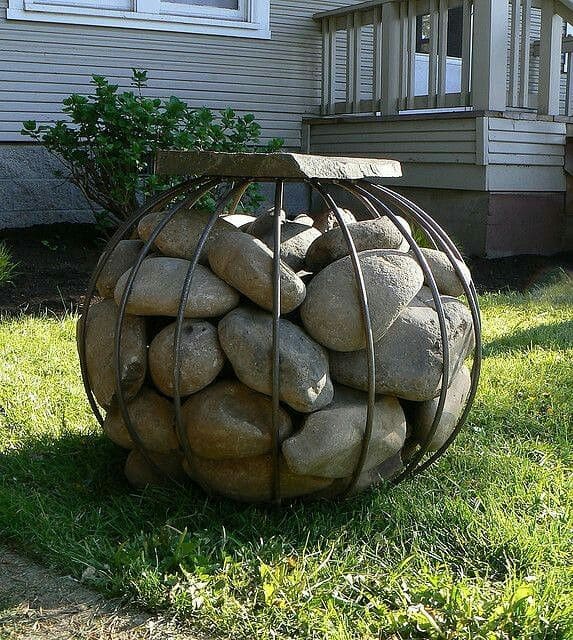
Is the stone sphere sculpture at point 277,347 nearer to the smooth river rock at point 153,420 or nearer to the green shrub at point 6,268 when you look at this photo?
the smooth river rock at point 153,420

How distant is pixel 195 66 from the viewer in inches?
370

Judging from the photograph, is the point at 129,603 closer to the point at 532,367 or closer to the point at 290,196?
the point at 532,367

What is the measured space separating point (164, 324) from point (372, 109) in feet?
22.5

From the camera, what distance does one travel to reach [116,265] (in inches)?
125

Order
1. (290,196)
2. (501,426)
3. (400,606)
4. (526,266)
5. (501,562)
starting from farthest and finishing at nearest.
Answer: (290,196) → (526,266) → (501,426) → (501,562) → (400,606)

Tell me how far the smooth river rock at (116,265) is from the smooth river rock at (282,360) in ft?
1.84

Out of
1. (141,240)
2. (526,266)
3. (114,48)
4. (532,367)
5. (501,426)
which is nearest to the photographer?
(141,240)

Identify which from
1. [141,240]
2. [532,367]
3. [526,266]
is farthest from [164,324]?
[526,266]

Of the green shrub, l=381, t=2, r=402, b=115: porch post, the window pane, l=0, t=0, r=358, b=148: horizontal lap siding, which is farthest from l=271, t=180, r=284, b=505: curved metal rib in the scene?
the window pane

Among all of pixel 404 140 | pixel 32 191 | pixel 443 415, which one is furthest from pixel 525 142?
pixel 443 415

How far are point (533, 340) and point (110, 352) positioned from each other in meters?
2.95

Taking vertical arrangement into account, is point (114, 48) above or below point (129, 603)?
above

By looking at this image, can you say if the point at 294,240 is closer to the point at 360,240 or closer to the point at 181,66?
the point at 360,240

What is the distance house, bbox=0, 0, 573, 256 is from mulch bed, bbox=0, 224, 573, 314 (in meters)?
0.35
